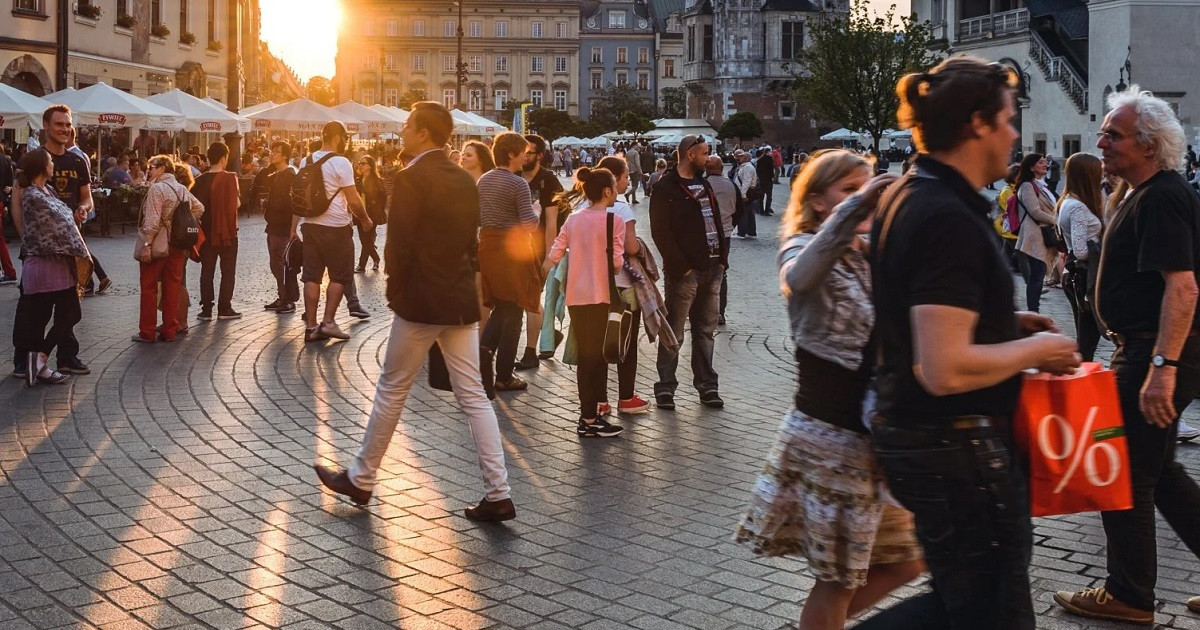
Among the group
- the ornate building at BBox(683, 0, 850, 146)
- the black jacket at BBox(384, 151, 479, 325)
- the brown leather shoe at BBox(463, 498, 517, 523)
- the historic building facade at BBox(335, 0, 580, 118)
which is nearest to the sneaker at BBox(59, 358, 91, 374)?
the black jacket at BBox(384, 151, 479, 325)

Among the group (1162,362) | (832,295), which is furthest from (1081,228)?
(832,295)

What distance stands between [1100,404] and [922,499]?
1.67 feet

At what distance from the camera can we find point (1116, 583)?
4922 mm

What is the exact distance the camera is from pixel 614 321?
865cm

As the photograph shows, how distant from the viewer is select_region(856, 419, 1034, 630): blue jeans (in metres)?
3.05

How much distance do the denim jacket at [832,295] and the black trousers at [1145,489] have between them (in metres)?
1.51

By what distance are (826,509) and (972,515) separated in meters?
0.63

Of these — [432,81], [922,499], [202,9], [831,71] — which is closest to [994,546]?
[922,499]

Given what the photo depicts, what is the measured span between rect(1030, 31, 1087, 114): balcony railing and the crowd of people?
→ 151 ft

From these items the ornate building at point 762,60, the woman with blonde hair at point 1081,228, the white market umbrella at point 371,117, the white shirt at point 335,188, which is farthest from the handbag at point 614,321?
the ornate building at point 762,60

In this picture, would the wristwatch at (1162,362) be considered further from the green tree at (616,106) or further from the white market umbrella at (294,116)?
the green tree at (616,106)

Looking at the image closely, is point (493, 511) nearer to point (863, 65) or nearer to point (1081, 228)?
point (1081, 228)

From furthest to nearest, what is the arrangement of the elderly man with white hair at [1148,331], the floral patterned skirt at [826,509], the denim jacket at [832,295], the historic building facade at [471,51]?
the historic building facade at [471,51] < the elderly man with white hair at [1148,331] < the denim jacket at [832,295] < the floral patterned skirt at [826,509]

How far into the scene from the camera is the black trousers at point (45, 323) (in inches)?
388
